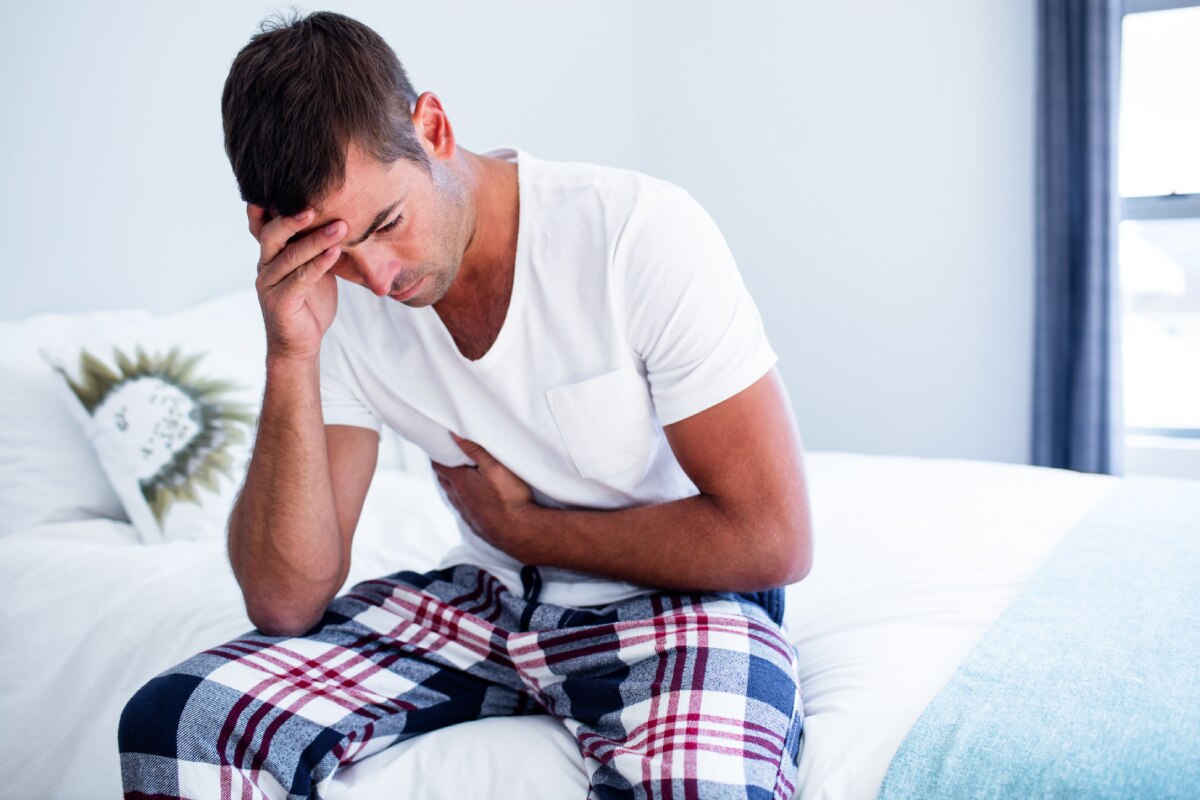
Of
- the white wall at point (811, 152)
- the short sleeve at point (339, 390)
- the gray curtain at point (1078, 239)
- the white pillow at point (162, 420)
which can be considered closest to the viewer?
the short sleeve at point (339, 390)

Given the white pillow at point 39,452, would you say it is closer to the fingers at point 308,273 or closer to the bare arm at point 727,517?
the fingers at point 308,273

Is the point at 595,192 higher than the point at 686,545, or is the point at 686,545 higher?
the point at 595,192

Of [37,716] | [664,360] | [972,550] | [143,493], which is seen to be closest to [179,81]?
[143,493]

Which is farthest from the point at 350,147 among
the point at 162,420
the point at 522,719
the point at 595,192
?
the point at 162,420

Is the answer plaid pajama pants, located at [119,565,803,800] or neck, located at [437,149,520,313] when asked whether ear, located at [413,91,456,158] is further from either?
plaid pajama pants, located at [119,565,803,800]

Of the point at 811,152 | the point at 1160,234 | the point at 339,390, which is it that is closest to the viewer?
the point at 339,390

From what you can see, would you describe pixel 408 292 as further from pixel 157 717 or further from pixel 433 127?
pixel 157 717

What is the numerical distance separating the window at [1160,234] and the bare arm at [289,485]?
2582mm

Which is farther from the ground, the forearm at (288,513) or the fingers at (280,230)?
the fingers at (280,230)

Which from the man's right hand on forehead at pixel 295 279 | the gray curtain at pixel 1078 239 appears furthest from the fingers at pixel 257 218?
the gray curtain at pixel 1078 239

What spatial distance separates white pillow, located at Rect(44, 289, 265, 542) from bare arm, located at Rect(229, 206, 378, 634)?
1.98 feet

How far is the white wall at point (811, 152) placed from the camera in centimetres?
238

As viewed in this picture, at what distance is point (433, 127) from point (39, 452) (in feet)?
3.79

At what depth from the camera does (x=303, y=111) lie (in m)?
1.08
